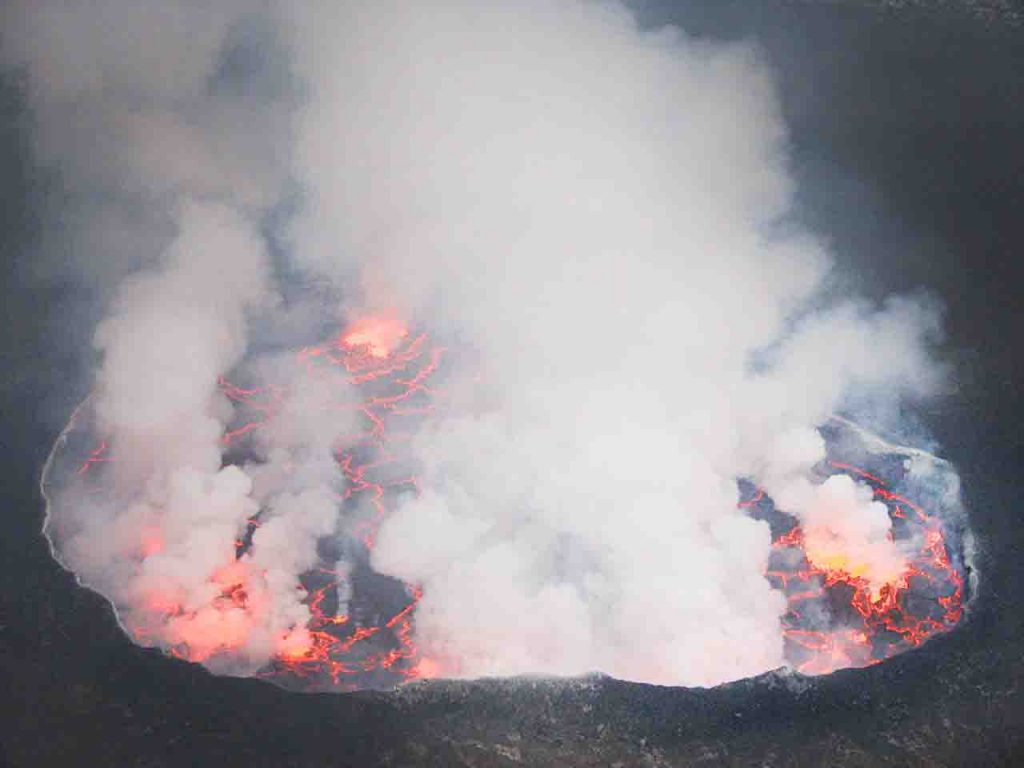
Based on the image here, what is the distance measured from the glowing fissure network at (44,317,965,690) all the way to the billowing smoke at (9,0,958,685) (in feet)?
0.33

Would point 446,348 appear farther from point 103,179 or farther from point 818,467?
point 103,179

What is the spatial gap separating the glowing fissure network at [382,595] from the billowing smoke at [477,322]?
0.10 meters

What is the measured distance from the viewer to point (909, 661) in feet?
32.5

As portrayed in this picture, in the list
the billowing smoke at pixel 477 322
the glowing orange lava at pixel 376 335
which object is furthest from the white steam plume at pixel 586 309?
the glowing orange lava at pixel 376 335

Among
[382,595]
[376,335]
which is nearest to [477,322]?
[376,335]

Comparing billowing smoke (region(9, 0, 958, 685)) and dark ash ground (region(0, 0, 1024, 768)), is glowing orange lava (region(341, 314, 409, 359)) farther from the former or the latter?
dark ash ground (region(0, 0, 1024, 768))

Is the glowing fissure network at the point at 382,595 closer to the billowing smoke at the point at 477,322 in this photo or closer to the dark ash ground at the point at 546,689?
the billowing smoke at the point at 477,322

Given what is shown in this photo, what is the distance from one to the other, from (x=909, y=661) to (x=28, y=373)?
1309 cm

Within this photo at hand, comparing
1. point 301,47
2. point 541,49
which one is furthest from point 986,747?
point 301,47

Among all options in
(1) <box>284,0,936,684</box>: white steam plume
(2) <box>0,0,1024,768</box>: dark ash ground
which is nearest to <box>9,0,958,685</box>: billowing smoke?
(1) <box>284,0,936,684</box>: white steam plume

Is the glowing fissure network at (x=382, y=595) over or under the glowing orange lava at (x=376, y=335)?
under

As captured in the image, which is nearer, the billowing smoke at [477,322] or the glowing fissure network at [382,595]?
the glowing fissure network at [382,595]

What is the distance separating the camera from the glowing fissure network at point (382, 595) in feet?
34.4

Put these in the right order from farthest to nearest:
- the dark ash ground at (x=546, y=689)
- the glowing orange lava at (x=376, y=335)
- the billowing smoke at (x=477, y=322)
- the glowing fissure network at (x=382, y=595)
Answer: the glowing orange lava at (x=376, y=335) < the billowing smoke at (x=477, y=322) < the glowing fissure network at (x=382, y=595) < the dark ash ground at (x=546, y=689)
